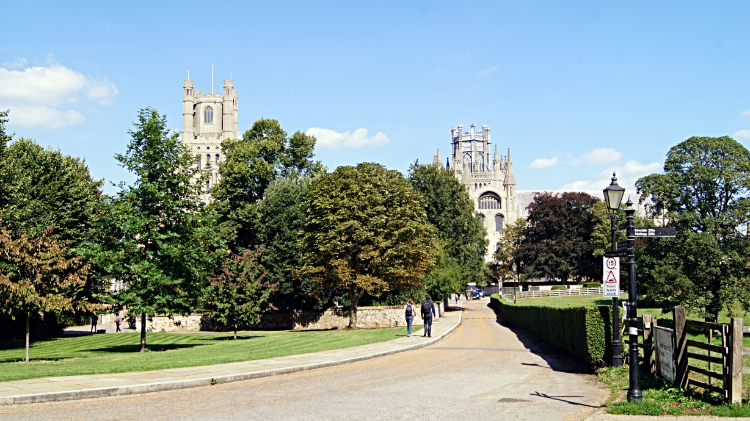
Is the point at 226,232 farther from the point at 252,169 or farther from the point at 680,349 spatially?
the point at 680,349

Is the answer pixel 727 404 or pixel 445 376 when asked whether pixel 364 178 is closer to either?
pixel 445 376

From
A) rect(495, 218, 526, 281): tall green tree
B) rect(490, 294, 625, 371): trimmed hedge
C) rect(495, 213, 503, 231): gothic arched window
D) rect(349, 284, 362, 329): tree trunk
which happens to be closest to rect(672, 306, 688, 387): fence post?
rect(490, 294, 625, 371): trimmed hedge

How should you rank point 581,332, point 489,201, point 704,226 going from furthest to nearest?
point 489,201 → point 704,226 → point 581,332

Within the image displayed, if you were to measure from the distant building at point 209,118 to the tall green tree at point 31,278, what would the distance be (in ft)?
330

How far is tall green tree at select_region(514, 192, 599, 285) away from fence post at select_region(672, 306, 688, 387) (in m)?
74.5

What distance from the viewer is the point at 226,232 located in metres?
44.6

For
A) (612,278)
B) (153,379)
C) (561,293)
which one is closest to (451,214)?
(561,293)

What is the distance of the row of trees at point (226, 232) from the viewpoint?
2275 centimetres

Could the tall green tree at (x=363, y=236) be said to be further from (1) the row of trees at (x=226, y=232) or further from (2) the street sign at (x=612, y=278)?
(2) the street sign at (x=612, y=278)

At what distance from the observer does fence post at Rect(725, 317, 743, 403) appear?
→ 939 cm

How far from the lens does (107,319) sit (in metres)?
63.5

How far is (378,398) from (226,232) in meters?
34.8

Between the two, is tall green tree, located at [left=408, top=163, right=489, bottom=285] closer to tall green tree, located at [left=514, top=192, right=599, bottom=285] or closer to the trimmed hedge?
tall green tree, located at [left=514, top=192, right=599, bottom=285]

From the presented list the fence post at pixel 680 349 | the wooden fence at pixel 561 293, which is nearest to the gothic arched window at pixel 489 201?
the wooden fence at pixel 561 293
